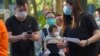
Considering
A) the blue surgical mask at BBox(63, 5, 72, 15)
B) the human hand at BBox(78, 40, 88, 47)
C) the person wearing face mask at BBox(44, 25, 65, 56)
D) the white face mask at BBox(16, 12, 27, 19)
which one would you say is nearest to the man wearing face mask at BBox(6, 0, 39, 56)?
the white face mask at BBox(16, 12, 27, 19)

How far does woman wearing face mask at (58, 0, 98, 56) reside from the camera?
574 cm

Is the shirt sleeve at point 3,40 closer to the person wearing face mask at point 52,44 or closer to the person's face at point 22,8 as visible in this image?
the person's face at point 22,8

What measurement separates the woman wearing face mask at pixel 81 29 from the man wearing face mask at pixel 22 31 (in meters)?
1.12

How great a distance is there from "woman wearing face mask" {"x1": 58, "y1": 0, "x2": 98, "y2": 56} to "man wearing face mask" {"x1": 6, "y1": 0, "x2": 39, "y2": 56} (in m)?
1.12

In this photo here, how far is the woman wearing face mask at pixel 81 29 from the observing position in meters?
5.74

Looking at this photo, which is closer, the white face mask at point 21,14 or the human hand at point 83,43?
the human hand at point 83,43

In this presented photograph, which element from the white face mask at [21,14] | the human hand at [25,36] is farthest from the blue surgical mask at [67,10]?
the white face mask at [21,14]

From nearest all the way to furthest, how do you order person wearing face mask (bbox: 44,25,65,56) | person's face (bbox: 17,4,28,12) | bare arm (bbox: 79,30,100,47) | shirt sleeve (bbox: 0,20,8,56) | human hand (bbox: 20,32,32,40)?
shirt sleeve (bbox: 0,20,8,56)
bare arm (bbox: 79,30,100,47)
human hand (bbox: 20,32,32,40)
person's face (bbox: 17,4,28,12)
person wearing face mask (bbox: 44,25,65,56)

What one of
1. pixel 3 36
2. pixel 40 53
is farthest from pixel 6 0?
pixel 3 36

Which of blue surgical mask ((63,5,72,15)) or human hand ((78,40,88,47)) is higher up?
blue surgical mask ((63,5,72,15))

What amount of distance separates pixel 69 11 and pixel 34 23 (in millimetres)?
1254

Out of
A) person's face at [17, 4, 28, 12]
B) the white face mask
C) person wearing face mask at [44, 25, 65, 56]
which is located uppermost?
person's face at [17, 4, 28, 12]

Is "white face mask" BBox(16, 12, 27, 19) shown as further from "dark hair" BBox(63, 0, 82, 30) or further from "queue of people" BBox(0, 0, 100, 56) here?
"dark hair" BBox(63, 0, 82, 30)

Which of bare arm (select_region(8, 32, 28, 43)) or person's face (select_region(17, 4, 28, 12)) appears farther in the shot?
person's face (select_region(17, 4, 28, 12))
